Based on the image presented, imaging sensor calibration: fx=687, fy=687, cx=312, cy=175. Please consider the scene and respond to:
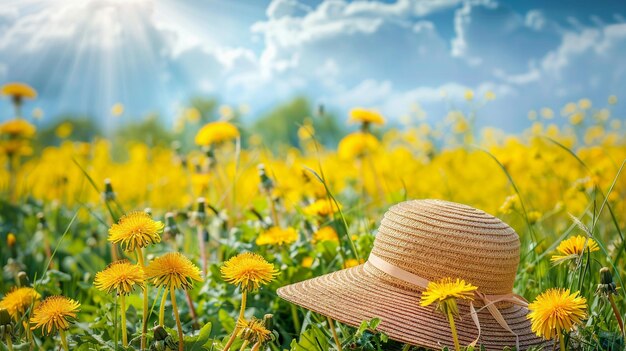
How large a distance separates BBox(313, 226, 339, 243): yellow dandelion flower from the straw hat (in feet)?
1.47

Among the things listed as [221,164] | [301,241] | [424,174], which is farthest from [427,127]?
[301,241]

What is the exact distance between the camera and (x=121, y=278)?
128cm

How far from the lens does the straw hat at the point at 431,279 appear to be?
58.0 inches

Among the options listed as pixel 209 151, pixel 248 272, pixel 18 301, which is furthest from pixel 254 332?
pixel 209 151

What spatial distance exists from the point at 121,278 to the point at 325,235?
0.93 metres

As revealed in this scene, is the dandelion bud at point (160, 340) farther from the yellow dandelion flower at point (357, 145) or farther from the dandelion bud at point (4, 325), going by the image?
the yellow dandelion flower at point (357, 145)

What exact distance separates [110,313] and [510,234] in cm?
107

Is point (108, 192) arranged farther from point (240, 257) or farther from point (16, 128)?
point (16, 128)

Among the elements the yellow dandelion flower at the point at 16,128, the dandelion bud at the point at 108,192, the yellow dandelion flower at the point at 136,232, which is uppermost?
the yellow dandelion flower at the point at 136,232

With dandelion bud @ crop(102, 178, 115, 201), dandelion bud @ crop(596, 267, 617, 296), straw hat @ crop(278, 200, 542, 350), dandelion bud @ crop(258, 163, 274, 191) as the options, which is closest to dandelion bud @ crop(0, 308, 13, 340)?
straw hat @ crop(278, 200, 542, 350)

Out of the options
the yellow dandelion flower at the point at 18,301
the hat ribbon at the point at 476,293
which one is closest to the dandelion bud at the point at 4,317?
the yellow dandelion flower at the point at 18,301

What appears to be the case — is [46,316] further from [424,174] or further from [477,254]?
[424,174]

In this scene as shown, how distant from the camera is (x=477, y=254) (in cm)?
157

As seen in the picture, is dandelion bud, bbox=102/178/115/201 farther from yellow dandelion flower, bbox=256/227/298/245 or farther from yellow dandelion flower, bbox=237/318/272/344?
yellow dandelion flower, bbox=237/318/272/344
